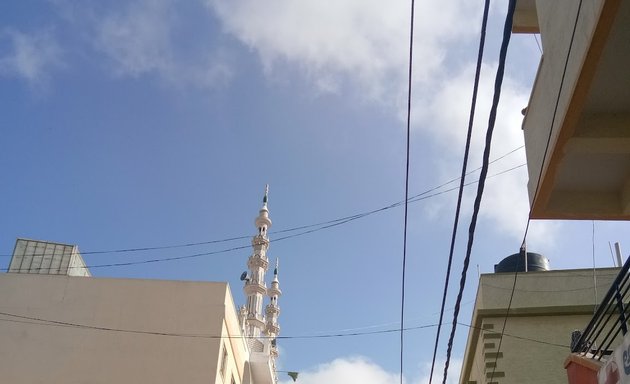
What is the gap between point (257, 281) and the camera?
126 ft

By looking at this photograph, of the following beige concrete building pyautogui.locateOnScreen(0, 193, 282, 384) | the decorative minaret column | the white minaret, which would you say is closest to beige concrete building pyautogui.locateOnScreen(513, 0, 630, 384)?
beige concrete building pyautogui.locateOnScreen(0, 193, 282, 384)

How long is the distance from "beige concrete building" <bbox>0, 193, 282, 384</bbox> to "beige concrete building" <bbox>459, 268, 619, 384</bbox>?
7843mm

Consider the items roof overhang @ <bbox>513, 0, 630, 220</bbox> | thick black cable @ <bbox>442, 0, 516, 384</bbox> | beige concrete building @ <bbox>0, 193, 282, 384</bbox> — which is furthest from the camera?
beige concrete building @ <bbox>0, 193, 282, 384</bbox>

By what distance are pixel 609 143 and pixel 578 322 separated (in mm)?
13745

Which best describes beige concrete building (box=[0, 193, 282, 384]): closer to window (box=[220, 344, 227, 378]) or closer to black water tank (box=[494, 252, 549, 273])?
window (box=[220, 344, 227, 378])

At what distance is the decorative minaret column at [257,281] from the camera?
119 ft

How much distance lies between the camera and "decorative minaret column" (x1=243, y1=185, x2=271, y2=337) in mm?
36312

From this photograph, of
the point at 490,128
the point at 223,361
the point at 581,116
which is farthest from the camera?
the point at 223,361

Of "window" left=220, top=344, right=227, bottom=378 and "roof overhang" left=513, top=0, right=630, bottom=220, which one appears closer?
"roof overhang" left=513, top=0, right=630, bottom=220

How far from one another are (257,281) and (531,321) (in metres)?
19.4

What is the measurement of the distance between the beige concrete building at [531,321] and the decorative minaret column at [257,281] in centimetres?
1572

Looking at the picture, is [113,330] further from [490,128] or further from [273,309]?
[273,309]

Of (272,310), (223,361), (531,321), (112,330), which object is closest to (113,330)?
(112,330)

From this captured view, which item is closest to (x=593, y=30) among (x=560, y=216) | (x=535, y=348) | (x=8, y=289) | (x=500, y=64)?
(x=500, y=64)
